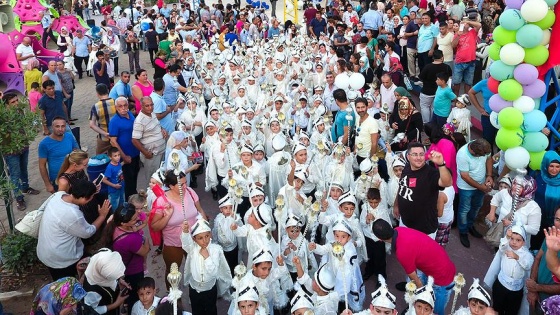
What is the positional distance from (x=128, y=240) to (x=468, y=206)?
422 centimetres

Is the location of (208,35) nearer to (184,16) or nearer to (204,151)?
(184,16)

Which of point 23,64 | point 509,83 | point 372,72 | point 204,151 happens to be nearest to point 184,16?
point 23,64

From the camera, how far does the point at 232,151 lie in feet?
24.1

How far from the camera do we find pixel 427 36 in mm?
11367

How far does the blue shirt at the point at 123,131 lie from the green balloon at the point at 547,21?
5.35m

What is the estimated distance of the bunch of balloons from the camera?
6.15m

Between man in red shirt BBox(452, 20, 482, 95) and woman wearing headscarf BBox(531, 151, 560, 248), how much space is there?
442cm

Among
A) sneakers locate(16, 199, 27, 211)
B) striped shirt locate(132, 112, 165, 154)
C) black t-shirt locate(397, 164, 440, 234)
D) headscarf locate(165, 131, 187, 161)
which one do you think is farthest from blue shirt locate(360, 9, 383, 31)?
black t-shirt locate(397, 164, 440, 234)

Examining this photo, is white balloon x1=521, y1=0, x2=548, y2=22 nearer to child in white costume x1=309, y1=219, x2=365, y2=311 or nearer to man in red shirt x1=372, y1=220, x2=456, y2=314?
man in red shirt x1=372, y1=220, x2=456, y2=314

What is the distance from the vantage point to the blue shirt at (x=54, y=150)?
6.59 m

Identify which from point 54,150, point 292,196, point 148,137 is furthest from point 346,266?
point 54,150

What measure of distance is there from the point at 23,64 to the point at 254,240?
391 inches

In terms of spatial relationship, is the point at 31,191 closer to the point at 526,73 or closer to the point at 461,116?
the point at 461,116

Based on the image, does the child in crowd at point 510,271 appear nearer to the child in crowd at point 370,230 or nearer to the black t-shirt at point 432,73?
the child in crowd at point 370,230
